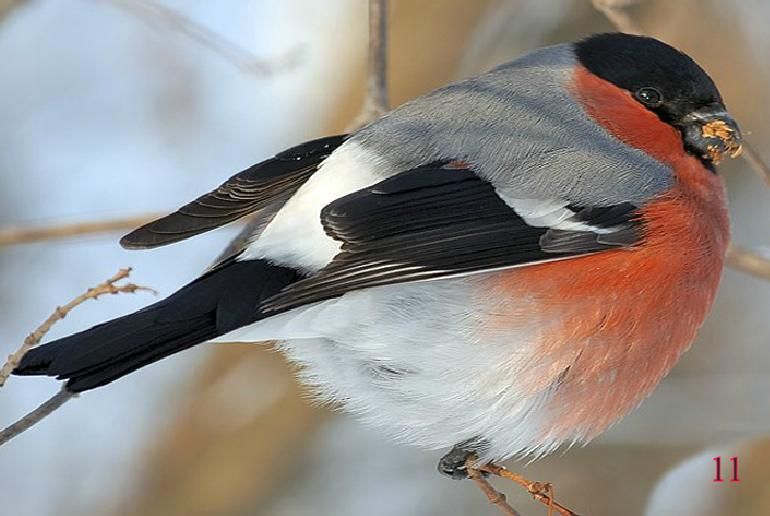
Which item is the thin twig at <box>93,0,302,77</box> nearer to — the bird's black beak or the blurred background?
the blurred background

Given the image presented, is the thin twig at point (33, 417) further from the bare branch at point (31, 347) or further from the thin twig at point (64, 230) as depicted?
the thin twig at point (64, 230)

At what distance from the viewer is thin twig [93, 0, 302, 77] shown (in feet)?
12.0

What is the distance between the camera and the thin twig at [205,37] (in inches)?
144

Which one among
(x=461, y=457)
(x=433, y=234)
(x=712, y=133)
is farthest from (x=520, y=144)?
(x=461, y=457)

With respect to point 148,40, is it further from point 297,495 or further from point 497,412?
point 497,412

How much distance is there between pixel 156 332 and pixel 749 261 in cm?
165

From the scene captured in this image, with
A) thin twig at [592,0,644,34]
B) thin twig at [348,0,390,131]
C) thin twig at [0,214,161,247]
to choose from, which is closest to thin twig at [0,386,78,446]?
thin twig at [0,214,161,247]

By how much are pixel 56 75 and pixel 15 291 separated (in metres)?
1.15

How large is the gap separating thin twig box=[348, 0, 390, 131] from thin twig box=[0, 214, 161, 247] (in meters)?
0.68

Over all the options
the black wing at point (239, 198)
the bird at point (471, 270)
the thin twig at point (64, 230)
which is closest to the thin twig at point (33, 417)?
the bird at point (471, 270)

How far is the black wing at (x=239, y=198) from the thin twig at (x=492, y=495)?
820 mm

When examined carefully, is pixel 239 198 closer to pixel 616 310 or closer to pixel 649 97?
pixel 616 310

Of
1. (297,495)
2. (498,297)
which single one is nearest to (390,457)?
(297,495)

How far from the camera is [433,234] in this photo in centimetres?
267
